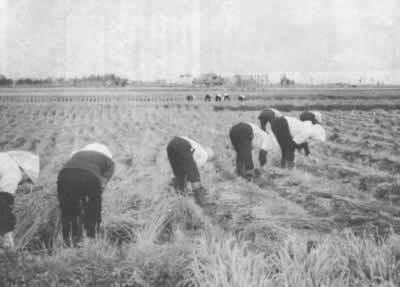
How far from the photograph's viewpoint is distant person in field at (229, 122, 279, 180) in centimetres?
523

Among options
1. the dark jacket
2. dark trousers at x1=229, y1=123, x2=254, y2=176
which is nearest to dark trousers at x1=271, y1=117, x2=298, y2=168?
dark trousers at x1=229, y1=123, x2=254, y2=176

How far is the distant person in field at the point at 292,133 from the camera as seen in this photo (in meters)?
5.48

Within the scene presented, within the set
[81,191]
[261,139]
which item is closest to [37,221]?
[81,191]

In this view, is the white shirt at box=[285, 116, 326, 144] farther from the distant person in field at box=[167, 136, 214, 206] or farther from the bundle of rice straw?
the bundle of rice straw

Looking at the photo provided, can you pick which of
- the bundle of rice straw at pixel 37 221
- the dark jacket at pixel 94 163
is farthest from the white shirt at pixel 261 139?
the bundle of rice straw at pixel 37 221

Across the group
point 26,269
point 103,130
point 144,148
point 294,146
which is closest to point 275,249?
point 26,269

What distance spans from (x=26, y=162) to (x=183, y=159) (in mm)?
1781

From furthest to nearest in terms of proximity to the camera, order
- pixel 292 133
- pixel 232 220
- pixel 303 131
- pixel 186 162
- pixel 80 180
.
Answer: pixel 292 133
pixel 303 131
pixel 186 162
pixel 232 220
pixel 80 180

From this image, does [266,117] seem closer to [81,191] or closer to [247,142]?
[247,142]

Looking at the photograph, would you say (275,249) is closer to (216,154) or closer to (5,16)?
(216,154)

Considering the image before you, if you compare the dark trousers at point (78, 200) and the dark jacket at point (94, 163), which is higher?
the dark jacket at point (94, 163)

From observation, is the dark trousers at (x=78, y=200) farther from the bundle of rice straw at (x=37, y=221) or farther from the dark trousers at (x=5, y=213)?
the dark trousers at (x=5, y=213)

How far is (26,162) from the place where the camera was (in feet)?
9.62

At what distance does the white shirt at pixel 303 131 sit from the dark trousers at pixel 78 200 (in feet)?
11.3
